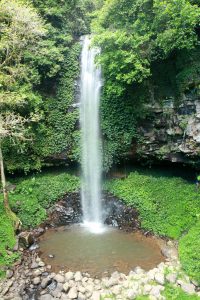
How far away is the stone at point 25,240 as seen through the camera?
35.9ft

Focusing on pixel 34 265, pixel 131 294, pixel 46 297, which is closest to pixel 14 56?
pixel 34 265

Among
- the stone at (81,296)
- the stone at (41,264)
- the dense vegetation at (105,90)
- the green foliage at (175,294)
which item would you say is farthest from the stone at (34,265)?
the green foliage at (175,294)

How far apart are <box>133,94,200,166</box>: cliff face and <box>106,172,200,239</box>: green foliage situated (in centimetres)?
120

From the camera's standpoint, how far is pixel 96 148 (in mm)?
13969

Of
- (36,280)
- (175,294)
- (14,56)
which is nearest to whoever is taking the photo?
(175,294)

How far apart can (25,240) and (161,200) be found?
6154 mm

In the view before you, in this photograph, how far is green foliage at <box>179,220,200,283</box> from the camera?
9.22 meters

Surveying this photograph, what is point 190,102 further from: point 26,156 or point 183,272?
point 26,156

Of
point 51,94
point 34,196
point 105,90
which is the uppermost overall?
point 105,90

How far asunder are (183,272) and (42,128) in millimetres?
8698

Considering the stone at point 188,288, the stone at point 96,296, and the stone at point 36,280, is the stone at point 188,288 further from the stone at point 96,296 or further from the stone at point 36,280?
the stone at point 36,280

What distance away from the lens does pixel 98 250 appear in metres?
10.9

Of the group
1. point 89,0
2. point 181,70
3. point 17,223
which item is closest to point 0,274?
point 17,223

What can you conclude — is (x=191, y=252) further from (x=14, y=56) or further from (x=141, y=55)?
(x=14, y=56)
